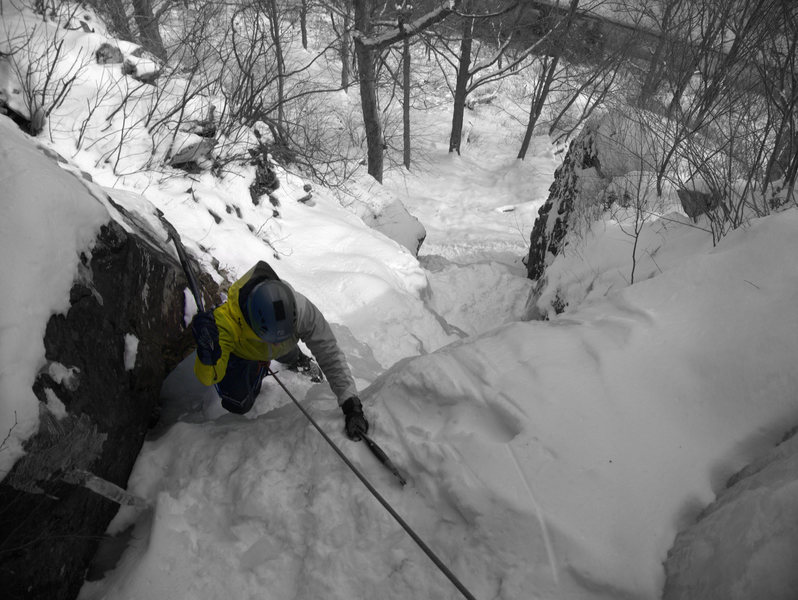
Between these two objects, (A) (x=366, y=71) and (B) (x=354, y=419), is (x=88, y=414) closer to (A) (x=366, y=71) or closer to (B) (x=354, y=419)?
(B) (x=354, y=419)

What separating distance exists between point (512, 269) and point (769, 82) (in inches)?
195

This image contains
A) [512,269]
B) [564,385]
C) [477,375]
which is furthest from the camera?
[512,269]

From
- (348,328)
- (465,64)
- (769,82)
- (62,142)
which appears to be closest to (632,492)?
(348,328)

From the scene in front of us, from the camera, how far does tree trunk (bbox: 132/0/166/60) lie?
6.99 m

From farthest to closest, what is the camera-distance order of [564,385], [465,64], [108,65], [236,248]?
[465,64] < [108,65] < [236,248] < [564,385]

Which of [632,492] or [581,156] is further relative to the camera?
[581,156]

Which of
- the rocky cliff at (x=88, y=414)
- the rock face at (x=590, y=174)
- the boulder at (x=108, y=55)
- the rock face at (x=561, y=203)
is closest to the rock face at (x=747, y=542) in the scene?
the rocky cliff at (x=88, y=414)

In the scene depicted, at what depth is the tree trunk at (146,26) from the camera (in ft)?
22.9

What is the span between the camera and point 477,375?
7.55ft

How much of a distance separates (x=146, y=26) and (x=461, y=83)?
8.60 metres

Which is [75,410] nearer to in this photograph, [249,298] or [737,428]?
[249,298]

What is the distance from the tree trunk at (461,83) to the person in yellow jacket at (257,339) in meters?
10.5

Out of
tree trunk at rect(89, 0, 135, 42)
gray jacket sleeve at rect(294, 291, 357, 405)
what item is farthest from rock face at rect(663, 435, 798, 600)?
tree trunk at rect(89, 0, 135, 42)

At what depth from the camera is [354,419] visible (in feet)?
7.50
